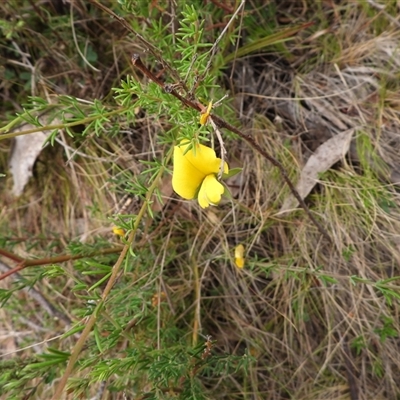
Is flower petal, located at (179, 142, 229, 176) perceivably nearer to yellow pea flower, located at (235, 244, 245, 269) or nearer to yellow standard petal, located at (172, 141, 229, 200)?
yellow standard petal, located at (172, 141, 229, 200)

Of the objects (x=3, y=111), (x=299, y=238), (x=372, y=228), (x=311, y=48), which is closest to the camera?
(x=372, y=228)

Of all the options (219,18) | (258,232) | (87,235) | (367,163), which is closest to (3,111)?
(87,235)

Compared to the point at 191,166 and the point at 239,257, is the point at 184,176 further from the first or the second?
the point at 239,257

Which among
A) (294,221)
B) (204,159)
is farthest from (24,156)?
(204,159)

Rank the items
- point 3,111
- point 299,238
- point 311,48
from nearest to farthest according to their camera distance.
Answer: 1. point 299,238
2. point 311,48
3. point 3,111

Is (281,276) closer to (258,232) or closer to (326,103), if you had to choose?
(258,232)

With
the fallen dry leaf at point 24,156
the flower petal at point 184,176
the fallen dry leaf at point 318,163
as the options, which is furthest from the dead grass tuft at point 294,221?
the flower petal at point 184,176
